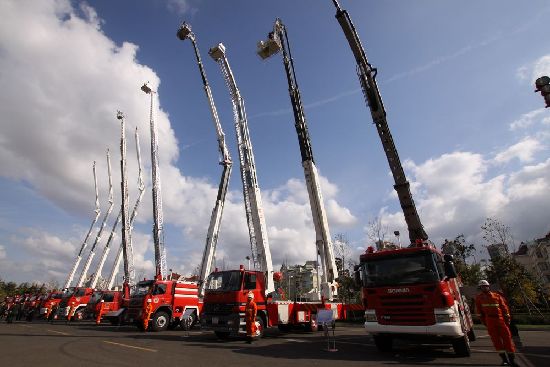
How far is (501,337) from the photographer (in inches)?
278

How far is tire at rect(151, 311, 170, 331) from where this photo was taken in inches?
610

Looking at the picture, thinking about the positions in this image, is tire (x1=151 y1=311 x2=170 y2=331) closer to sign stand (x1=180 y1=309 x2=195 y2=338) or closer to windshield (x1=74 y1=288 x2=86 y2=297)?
sign stand (x1=180 y1=309 x2=195 y2=338)

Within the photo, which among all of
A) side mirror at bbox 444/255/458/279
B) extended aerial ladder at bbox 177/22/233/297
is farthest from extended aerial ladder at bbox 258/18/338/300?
extended aerial ladder at bbox 177/22/233/297

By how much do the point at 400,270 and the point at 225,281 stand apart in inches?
254

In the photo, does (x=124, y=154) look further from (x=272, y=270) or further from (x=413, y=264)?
(x=413, y=264)

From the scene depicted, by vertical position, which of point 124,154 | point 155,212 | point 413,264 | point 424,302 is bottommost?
point 424,302

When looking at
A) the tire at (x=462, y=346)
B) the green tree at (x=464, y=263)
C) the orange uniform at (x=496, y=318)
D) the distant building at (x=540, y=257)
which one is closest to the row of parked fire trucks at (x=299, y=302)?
the tire at (x=462, y=346)

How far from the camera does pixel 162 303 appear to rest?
15828mm

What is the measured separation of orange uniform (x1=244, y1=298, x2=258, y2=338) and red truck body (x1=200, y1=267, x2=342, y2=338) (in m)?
0.30

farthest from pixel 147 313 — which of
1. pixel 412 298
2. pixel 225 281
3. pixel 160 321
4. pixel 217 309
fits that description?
pixel 412 298

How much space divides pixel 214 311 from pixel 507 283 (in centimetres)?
2555

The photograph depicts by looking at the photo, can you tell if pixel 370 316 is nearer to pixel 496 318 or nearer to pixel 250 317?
pixel 496 318

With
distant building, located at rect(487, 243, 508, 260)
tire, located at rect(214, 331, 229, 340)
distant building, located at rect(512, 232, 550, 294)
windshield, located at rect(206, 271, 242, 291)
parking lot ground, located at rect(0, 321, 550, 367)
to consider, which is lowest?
parking lot ground, located at rect(0, 321, 550, 367)

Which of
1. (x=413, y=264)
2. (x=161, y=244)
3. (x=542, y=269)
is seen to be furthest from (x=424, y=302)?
(x=542, y=269)
